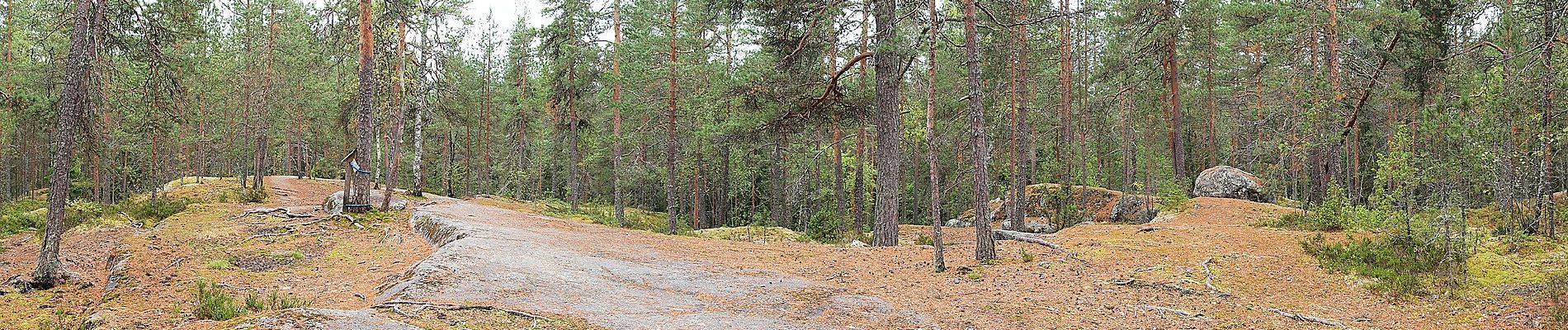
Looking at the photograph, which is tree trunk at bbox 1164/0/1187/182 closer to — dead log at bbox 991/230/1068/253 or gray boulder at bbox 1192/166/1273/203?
gray boulder at bbox 1192/166/1273/203

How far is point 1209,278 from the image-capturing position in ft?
30.5

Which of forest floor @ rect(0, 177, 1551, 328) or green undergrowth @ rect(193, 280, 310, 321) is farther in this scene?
forest floor @ rect(0, 177, 1551, 328)

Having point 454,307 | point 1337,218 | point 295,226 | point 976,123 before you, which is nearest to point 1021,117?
point 1337,218

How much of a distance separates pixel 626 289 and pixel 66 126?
22.0 ft

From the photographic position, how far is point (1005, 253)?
12.0 m

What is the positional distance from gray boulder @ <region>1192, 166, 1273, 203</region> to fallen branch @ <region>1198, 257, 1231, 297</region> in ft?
51.2

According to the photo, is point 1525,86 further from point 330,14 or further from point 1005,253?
point 330,14

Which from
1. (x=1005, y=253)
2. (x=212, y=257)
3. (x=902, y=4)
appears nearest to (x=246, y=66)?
(x=212, y=257)

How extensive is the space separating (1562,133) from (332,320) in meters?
11.4

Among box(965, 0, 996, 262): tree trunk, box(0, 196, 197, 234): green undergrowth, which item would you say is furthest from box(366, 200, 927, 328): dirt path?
box(0, 196, 197, 234): green undergrowth

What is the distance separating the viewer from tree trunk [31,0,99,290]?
9.36 metres

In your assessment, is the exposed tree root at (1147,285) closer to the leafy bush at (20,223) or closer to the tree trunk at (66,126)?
the tree trunk at (66,126)

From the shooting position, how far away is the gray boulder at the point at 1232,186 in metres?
24.1

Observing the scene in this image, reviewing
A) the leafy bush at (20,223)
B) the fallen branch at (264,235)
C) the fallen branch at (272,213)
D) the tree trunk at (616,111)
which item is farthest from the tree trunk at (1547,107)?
the leafy bush at (20,223)
